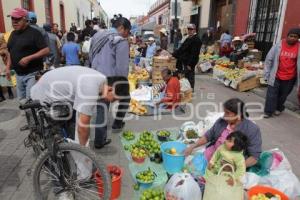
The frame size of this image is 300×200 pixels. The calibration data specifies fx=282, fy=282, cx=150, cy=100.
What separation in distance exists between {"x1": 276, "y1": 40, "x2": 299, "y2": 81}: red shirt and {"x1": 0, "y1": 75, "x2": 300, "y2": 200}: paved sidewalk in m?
0.95

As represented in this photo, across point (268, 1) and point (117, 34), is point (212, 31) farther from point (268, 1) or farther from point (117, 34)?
point (117, 34)

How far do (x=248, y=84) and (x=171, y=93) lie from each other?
3.41 metres

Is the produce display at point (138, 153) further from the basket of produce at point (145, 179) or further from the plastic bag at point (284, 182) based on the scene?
the plastic bag at point (284, 182)

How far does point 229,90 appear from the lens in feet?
29.1

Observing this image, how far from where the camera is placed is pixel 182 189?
273cm

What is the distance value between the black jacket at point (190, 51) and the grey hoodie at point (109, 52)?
10.9 ft

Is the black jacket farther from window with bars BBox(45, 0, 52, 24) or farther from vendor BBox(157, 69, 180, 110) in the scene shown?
window with bars BBox(45, 0, 52, 24)

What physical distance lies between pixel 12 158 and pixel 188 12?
21073 mm

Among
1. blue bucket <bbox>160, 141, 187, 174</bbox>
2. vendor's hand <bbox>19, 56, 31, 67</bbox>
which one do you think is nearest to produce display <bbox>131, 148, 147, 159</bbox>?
blue bucket <bbox>160, 141, 187, 174</bbox>

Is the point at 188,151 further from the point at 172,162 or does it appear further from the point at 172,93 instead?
the point at 172,93

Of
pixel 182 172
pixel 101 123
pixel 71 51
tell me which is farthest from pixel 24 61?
pixel 71 51

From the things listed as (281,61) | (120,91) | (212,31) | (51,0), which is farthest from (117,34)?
(51,0)

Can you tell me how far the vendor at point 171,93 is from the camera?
6.30 meters

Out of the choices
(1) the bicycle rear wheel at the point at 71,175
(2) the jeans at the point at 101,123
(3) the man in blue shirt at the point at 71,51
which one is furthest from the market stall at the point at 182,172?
(3) the man in blue shirt at the point at 71,51
